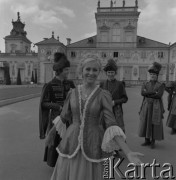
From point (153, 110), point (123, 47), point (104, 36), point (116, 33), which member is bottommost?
point (153, 110)

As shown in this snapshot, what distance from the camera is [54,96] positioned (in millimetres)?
3035

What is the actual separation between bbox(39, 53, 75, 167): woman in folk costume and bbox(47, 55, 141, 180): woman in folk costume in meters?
1.00

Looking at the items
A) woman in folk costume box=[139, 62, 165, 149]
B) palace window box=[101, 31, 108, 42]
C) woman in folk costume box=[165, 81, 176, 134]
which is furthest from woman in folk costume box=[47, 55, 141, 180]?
palace window box=[101, 31, 108, 42]

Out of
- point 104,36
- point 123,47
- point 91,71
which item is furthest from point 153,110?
point 104,36

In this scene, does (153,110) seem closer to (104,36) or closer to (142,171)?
(142,171)

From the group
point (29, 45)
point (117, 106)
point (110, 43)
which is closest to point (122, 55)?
point (110, 43)

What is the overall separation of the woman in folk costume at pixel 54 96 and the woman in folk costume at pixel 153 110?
217 centimetres

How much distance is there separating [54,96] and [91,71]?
1.23m

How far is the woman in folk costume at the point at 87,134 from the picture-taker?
1.90 metres

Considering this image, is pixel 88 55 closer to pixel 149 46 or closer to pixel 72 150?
pixel 72 150

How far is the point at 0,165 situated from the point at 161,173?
112 inches

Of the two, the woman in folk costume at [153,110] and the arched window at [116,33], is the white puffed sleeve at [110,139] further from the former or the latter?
the arched window at [116,33]


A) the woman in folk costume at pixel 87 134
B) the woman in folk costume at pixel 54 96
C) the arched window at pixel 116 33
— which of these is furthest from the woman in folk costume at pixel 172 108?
the arched window at pixel 116 33

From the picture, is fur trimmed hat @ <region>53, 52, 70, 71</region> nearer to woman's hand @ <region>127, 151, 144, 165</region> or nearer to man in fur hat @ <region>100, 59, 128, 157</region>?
man in fur hat @ <region>100, 59, 128, 157</region>
